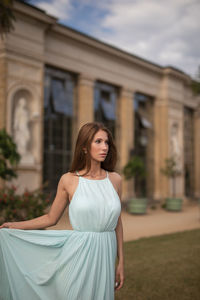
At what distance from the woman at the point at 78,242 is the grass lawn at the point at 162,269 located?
9.49 feet

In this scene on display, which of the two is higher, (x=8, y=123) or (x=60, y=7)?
(x=60, y=7)

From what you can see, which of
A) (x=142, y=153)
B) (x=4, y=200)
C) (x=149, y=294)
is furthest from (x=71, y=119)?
(x=149, y=294)

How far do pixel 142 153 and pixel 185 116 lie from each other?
6.29m

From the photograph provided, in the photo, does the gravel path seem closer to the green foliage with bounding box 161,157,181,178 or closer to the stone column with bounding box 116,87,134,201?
the stone column with bounding box 116,87,134,201

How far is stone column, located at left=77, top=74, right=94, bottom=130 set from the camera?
16.8m

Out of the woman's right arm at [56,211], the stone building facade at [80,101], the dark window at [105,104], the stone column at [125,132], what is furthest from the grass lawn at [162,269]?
the dark window at [105,104]

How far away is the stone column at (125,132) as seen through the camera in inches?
743

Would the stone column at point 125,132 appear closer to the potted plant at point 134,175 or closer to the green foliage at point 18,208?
the potted plant at point 134,175

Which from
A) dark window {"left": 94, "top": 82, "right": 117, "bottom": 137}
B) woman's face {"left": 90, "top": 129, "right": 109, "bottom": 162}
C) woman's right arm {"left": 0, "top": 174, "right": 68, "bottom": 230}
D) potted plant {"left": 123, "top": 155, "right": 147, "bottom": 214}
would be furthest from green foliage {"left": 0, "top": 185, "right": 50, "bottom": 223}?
dark window {"left": 94, "top": 82, "right": 117, "bottom": 137}

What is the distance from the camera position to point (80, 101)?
55.3ft

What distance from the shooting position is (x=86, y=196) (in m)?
2.45

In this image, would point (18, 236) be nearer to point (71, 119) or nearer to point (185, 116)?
point (71, 119)

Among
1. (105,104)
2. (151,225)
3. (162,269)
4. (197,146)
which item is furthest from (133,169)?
(197,146)

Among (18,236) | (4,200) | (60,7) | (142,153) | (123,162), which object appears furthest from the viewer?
(142,153)
